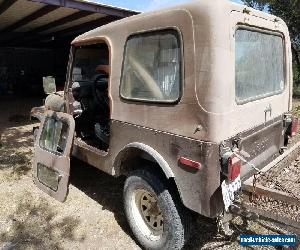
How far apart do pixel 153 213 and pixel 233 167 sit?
1283mm

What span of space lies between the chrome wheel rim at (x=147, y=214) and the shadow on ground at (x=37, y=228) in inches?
29.5

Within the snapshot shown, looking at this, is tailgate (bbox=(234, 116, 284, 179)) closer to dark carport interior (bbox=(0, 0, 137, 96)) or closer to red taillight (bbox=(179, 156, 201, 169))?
red taillight (bbox=(179, 156, 201, 169))

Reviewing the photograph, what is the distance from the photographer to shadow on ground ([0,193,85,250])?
388 cm

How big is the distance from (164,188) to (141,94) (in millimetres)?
1020

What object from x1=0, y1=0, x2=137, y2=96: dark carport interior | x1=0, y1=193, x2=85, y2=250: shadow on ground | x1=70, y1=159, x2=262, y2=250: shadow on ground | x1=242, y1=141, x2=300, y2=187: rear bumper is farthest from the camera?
x1=0, y1=0, x2=137, y2=96: dark carport interior

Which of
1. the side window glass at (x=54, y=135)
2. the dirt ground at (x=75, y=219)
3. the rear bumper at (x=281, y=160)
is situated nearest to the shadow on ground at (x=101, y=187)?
the dirt ground at (x=75, y=219)

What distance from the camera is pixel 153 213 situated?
3.71 m

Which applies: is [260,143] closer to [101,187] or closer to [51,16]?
[101,187]

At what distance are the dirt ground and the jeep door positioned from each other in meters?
0.27

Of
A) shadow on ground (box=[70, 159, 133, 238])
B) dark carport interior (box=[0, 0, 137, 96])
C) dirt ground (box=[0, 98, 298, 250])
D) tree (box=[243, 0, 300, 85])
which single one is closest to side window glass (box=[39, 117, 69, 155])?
dirt ground (box=[0, 98, 298, 250])

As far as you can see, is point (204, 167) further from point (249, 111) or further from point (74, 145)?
point (74, 145)

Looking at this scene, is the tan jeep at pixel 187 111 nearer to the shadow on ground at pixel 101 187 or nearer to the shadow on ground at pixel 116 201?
the shadow on ground at pixel 116 201

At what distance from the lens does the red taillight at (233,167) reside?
2.80 metres

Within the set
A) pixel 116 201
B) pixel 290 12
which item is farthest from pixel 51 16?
pixel 290 12
